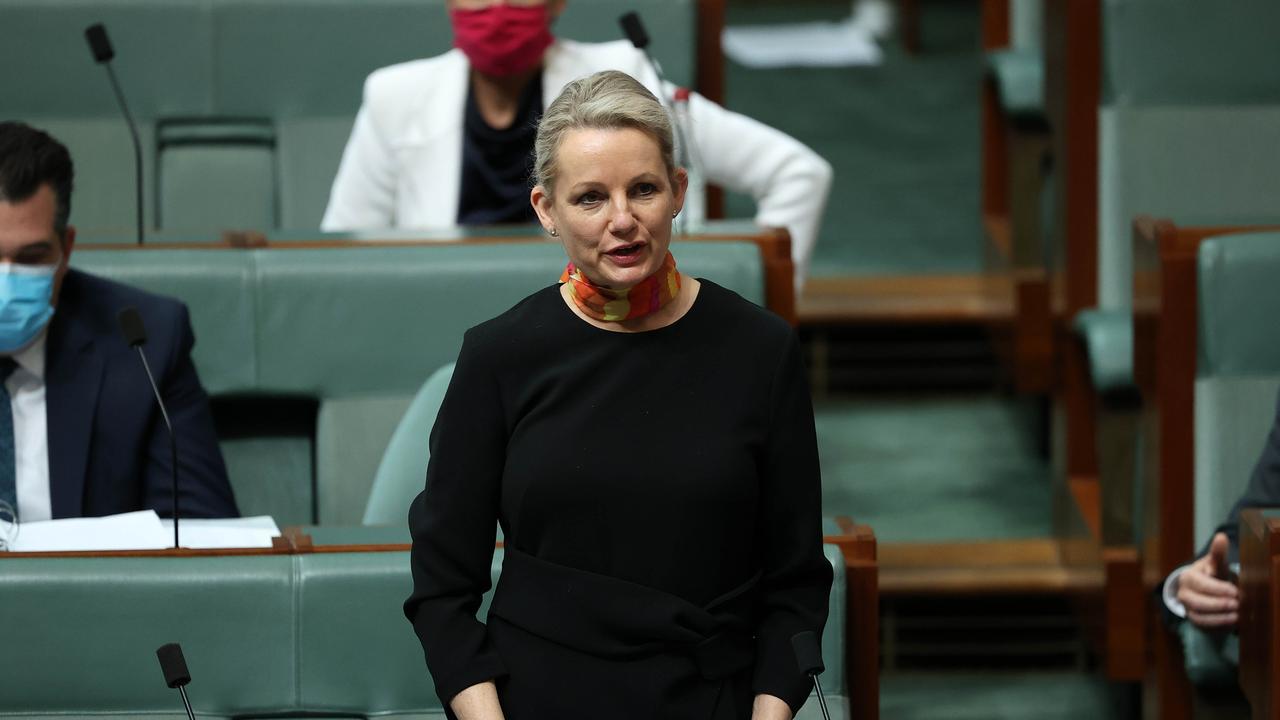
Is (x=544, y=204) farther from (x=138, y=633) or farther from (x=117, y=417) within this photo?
(x=117, y=417)

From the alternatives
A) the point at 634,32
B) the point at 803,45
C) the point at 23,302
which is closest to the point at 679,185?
the point at 23,302

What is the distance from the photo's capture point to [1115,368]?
1.61 meters

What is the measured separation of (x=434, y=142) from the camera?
166cm

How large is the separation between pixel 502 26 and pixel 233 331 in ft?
1.26

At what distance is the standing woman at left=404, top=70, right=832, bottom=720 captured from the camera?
815 millimetres

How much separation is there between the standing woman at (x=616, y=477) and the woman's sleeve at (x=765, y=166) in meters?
0.90

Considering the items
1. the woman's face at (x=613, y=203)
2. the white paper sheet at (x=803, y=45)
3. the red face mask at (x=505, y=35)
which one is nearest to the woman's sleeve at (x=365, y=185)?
the red face mask at (x=505, y=35)

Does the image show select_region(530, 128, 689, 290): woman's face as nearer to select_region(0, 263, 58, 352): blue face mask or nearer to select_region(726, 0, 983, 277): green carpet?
select_region(0, 263, 58, 352): blue face mask

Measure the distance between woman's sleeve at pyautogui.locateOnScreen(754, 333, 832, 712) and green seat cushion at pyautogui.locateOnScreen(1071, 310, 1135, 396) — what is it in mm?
820

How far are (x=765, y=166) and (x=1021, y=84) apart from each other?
0.49m

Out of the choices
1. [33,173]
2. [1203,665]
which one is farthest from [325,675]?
[1203,665]

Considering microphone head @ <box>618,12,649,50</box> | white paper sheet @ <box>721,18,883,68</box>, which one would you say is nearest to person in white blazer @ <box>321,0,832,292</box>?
microphone head @ <box>618,12,649,50</box>

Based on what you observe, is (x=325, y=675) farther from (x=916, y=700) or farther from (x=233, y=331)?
(x=916, y=700)

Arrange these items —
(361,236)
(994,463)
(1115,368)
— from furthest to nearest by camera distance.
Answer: (994,463) < (1115,368) < (361,236)
